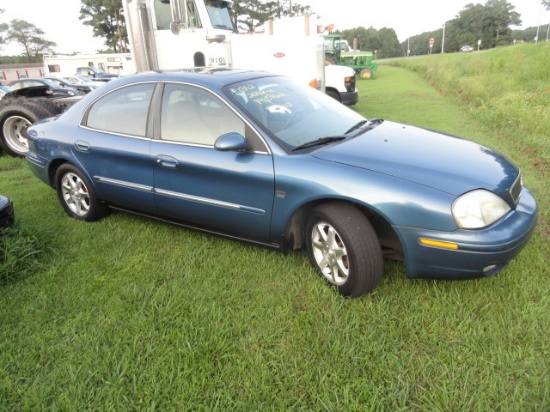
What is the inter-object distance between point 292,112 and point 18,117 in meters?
5.23

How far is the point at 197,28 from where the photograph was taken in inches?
274

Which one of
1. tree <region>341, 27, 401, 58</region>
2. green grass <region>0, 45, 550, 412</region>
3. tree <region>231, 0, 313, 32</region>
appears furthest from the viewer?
tree <region>341, 27, 401, 58</region>

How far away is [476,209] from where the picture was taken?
7.97ft

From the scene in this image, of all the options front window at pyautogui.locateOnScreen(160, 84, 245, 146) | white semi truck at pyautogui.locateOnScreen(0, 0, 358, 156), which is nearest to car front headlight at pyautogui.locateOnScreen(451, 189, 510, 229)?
front window at pyautogui.locateOnScreen(160, 84, 245, 146)

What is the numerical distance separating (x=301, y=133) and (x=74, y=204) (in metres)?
2.54

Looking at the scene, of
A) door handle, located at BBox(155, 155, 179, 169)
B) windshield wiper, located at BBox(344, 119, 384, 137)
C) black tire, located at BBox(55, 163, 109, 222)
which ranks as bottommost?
black tire, located at BBox(55, 163, 109, 222)

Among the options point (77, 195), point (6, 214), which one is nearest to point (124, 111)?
point (77, 195)

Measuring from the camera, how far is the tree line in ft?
164

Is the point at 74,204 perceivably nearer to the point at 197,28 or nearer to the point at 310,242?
the point at 310,242

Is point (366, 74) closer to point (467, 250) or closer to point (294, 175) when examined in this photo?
point (294, 175)

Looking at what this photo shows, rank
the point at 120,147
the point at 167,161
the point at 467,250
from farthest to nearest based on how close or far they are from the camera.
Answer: the point at 120,147 < the point at 167,161 < the point at 467,250

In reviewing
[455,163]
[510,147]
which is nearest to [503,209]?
[455,163]

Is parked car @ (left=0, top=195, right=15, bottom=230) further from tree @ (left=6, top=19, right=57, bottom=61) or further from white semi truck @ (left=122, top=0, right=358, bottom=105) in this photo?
tree @ (left=6, top=19, right=57, bottom=61)

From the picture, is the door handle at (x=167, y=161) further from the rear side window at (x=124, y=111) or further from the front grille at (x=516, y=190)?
the front grille at (x=516, y=190)
